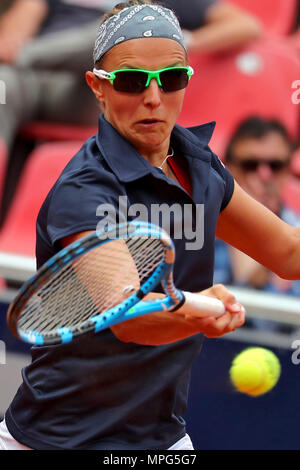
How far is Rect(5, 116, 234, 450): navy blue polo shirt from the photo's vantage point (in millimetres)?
2033

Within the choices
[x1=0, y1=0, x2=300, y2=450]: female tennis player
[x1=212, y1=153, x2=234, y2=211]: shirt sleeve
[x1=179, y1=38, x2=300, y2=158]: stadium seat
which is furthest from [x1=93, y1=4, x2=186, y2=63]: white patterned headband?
[x1=179, y1=38, x2=300, y2=158]: stadium seat

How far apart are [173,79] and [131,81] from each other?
11 cm

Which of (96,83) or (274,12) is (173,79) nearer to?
(96,83)

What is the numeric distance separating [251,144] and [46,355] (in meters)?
2.45

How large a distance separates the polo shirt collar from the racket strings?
0.17 metres

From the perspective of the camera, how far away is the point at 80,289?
1907 millimetres

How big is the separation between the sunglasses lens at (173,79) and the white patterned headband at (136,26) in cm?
9

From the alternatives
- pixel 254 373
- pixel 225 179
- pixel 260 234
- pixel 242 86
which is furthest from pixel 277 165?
pixel 225 179

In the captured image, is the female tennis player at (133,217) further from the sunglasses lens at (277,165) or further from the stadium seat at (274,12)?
the stadium seat at (274,12)

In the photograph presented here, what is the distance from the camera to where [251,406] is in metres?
3.58

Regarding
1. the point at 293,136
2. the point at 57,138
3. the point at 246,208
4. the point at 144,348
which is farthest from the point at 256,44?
the point at 144,348

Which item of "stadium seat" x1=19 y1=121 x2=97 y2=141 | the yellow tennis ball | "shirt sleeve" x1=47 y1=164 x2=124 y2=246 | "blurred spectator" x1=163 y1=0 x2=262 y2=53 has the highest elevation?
"shirt sleeve" x1=47 y1=164 x2=124 y2=246

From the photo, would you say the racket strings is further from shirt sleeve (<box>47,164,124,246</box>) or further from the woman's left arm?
the woman's left arm

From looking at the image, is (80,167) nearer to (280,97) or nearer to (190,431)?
(190,431)
